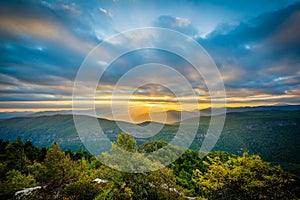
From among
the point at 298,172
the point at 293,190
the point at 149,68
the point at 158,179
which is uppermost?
the point at 149,68

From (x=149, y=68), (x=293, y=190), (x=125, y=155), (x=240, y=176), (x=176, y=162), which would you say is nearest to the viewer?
(x=293, y=190)

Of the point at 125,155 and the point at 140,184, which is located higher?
the point at 125,155

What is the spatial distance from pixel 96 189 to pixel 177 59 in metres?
28.3

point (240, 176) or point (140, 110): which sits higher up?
point (140, 110)

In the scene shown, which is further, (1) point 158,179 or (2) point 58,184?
(1) point 158,179

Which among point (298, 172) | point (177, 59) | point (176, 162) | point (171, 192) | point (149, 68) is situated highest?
point (177, 59)

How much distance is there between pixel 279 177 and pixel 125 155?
47.3 feet

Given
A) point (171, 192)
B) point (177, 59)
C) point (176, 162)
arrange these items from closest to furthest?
point (171, 192), point (177, 59), point (176, 162)

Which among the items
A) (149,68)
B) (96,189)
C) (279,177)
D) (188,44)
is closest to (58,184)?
(96,189)

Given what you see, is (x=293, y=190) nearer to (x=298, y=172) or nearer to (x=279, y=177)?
(x=279, y=177)

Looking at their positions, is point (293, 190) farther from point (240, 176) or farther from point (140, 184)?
point (140, 184)

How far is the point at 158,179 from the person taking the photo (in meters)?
18.8

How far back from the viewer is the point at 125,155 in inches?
805

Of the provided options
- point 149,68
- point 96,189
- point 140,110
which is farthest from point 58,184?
point 149,68
